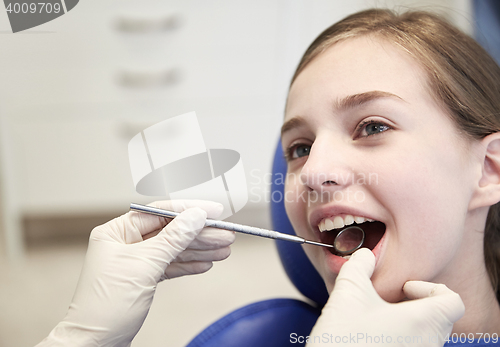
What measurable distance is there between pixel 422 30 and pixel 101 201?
2.07m

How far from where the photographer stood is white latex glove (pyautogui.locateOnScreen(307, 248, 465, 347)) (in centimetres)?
67

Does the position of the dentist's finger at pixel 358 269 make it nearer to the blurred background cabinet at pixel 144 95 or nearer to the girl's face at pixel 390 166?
the girl's face at pixel 390 166

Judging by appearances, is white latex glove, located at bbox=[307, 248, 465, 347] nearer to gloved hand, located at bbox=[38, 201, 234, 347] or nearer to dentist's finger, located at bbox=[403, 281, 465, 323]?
dentist's finger, located at bbox=[403, 281, 465, 323]

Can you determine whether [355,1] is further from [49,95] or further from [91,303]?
[91,303]

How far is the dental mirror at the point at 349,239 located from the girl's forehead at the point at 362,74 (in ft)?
1.07

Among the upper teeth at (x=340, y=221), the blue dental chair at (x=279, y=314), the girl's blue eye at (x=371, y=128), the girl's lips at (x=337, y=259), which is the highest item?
the girl's blue eye at (x=371, y=128)

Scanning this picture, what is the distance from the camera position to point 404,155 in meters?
0.82

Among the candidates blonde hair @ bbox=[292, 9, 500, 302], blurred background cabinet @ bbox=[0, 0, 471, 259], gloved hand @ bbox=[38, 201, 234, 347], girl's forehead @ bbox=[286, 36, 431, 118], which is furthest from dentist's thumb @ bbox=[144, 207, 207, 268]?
blurred background cabinet @ bbox=[0, 0, 471, 259]

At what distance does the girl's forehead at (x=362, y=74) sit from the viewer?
2.84 ft

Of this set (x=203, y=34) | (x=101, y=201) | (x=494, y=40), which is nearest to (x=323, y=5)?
(x=203, y=34)

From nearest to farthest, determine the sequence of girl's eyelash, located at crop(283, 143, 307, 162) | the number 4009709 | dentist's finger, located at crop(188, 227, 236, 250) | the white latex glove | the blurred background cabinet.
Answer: the white latex glove, dentist's finger, located at crop(188, 227, 236, 250), girl's eyelash, located at crop(283, 143, 307, 162), the number 4009709, the blurred background cabinet

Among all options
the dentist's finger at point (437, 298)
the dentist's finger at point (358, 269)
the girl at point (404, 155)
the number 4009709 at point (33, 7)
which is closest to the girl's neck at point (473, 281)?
the girl at point (404, 155)

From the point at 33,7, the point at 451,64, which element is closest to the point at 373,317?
the point at 451,64

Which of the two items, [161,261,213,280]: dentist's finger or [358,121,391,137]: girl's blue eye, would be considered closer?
[358,121,391,137]: girl's blue eye
